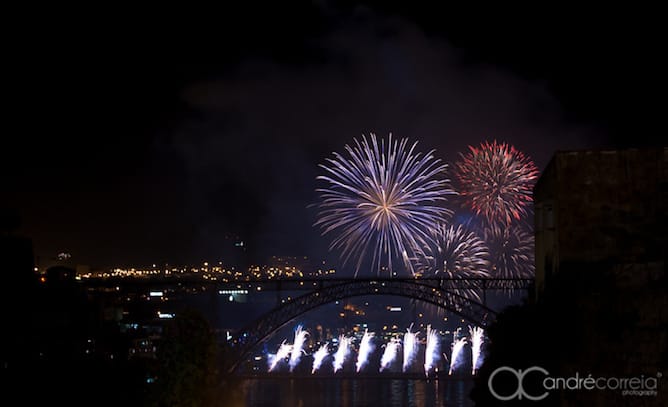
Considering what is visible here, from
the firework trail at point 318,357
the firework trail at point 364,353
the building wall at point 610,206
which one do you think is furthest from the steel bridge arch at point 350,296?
the building wall at point 610,206

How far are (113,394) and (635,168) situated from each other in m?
34.7

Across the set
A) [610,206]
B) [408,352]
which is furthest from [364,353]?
[610,206]

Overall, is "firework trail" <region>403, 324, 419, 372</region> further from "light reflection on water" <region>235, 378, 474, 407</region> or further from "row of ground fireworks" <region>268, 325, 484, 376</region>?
"light reflection on water" <region>235, 378, 474, 407</region>

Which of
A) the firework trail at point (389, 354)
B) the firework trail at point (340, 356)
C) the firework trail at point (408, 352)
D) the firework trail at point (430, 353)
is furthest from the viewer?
the firework trail at point (389, 354)

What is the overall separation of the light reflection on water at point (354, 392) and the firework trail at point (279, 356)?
41.8ft

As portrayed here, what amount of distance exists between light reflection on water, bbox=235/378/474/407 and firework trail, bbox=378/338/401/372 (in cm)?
977

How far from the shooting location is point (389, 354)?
101625 mm

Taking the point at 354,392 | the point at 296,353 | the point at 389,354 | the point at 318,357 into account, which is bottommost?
the point at 354,392

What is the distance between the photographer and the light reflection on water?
6650 cm

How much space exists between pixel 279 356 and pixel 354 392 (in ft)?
91.3

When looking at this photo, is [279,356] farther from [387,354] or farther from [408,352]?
[408,352]

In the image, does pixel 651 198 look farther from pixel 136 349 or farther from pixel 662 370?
pixel 136 349

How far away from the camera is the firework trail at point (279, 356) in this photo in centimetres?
9256

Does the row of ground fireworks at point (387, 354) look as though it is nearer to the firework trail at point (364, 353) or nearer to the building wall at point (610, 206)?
the firework trail at point (364, 353)
